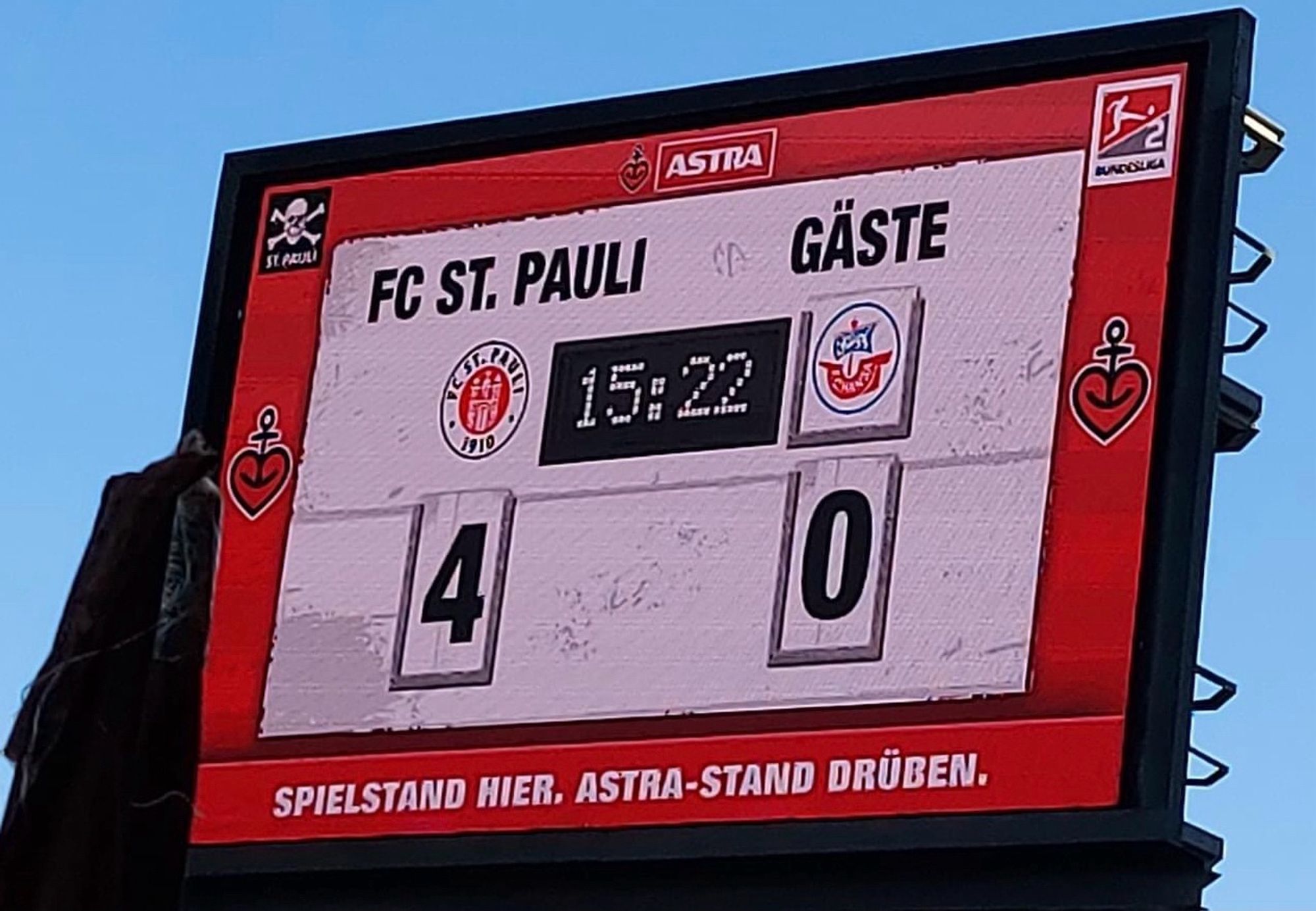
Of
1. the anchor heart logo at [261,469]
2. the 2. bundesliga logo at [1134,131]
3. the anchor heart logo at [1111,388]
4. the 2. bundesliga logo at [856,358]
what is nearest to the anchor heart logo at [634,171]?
the 2. bundesliga logo at [856,358]

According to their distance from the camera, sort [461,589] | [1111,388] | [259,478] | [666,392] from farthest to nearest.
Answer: [259,478], [461,589], [666,392], [1111,388]

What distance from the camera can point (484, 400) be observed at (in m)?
8.16

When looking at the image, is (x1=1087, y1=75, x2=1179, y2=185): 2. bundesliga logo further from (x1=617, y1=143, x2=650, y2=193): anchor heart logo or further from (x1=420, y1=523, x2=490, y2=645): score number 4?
(x1=420, y1=523, x2=490, y2=645): score number 4

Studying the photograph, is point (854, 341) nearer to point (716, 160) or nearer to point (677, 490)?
point (677, 490)

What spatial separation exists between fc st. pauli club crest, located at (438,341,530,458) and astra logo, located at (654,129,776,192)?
2.15 ft

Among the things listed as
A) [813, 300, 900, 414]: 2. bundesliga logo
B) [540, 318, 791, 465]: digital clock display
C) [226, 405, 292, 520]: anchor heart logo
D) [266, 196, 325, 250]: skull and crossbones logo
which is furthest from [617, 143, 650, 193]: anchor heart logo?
[226, 405, 292, 520]: anchor heart logo

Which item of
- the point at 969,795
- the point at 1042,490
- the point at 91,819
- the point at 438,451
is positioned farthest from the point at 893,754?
the point at 91,819

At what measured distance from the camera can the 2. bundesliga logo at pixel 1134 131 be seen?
24.2ft

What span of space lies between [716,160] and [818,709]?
170 cm

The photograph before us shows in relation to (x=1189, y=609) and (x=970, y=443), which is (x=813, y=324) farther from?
(x=1189, y=609)

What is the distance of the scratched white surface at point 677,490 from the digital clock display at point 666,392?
44 millimetres

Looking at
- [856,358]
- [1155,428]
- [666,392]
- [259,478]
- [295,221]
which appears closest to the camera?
[1155,428]

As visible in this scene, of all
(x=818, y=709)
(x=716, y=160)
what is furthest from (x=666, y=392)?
(x=818, y=709)

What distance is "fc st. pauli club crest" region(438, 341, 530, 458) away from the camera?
810 centimetres
